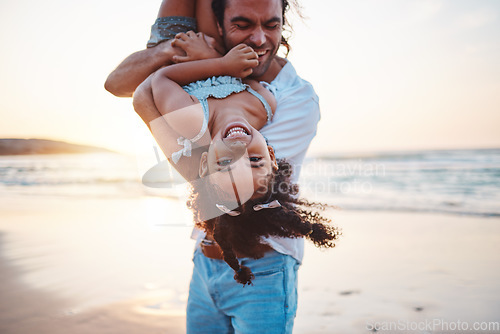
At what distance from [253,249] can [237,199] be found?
0.92 ft

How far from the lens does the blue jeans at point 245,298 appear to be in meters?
1.84

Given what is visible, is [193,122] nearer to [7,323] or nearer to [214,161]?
[214,161]

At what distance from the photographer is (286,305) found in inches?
73.9

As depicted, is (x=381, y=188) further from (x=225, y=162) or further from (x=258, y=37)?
(x=225, y=162)

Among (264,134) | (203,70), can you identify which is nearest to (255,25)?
(203,70)

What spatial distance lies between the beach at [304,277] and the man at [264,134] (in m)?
2.64

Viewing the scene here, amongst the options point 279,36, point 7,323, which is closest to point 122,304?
point 7,323

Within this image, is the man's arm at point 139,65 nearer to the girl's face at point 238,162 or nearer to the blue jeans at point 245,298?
the girl's face at point 238,162

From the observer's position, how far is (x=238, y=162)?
164cm

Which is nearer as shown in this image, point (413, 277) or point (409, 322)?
point (409, 322)

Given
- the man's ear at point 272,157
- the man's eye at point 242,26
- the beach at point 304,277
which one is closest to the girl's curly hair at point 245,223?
the man's ear at point 272,157

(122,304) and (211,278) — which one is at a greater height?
(211,278)

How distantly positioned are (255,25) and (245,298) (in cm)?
131

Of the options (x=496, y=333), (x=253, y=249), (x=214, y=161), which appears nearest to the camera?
(x=214, y=161)
